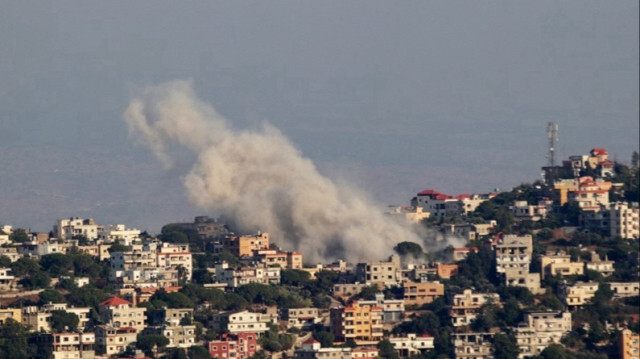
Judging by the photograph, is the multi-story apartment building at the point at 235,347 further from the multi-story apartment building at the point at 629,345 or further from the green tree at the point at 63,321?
the multi-story apartment building at the point at 629,345

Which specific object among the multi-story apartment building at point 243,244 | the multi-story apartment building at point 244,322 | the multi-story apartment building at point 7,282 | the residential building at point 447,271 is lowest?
the multi-story apartment building at point 244,322

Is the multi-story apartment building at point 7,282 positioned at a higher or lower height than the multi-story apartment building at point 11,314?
higher

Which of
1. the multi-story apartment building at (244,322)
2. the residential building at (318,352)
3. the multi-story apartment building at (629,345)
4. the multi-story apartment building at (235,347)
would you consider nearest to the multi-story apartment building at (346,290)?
the multi-story apartment building at (244,322)

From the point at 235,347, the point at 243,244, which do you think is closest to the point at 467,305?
the point at 235,347

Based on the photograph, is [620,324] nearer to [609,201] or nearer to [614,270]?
[614,270]

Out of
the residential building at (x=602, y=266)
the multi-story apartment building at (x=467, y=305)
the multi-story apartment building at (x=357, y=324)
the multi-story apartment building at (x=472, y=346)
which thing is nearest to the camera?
the multi-story apartment building at (x=472, y=346)

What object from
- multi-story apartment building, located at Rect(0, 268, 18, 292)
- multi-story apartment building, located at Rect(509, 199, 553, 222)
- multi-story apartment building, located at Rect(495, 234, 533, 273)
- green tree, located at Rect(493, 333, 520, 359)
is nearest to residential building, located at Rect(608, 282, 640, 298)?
multi-story apartment building, located at Rect(495, 234, 533, 273)

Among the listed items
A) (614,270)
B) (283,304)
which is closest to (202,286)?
(283,304)

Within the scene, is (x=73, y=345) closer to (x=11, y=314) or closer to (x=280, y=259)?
(x=11, y=314)
